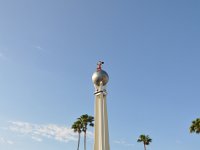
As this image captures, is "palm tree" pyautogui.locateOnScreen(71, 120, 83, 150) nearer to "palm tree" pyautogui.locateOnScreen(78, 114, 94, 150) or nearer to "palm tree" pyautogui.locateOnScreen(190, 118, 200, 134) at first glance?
"palm tree" pyautogui.locateOnScreen(78, 114, 94, 150)

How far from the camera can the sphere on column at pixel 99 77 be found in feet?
126

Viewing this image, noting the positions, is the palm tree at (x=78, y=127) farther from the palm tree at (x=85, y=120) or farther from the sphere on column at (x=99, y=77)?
the sphere on column at (x=99, y=77)

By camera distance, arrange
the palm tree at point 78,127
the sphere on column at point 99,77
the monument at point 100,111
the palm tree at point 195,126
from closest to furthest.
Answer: the monument at point 100,111 → the sphere on column at point 99,77 → the palm tree at point 195,126 → the palm tree at point 78,127

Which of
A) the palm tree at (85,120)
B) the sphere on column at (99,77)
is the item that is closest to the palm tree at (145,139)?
the palm tree at (85,120)

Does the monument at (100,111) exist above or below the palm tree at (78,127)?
below

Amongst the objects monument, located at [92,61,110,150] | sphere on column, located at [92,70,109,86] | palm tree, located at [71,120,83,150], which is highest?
palm tree, located at [71,120,83,150]

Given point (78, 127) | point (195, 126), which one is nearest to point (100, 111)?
point (195, 126)

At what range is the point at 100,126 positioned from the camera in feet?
115

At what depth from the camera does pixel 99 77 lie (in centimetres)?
3841

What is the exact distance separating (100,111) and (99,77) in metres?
5.27

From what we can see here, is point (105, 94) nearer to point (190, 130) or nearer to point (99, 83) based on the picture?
point (99, 83)

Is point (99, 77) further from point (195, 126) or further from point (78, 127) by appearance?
point (78, 127)

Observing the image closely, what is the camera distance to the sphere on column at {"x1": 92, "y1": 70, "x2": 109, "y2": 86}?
38.4 m

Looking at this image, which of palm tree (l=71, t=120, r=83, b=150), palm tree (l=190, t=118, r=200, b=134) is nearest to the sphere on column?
palm tree (l=190, t=118, r=200, b=134)
